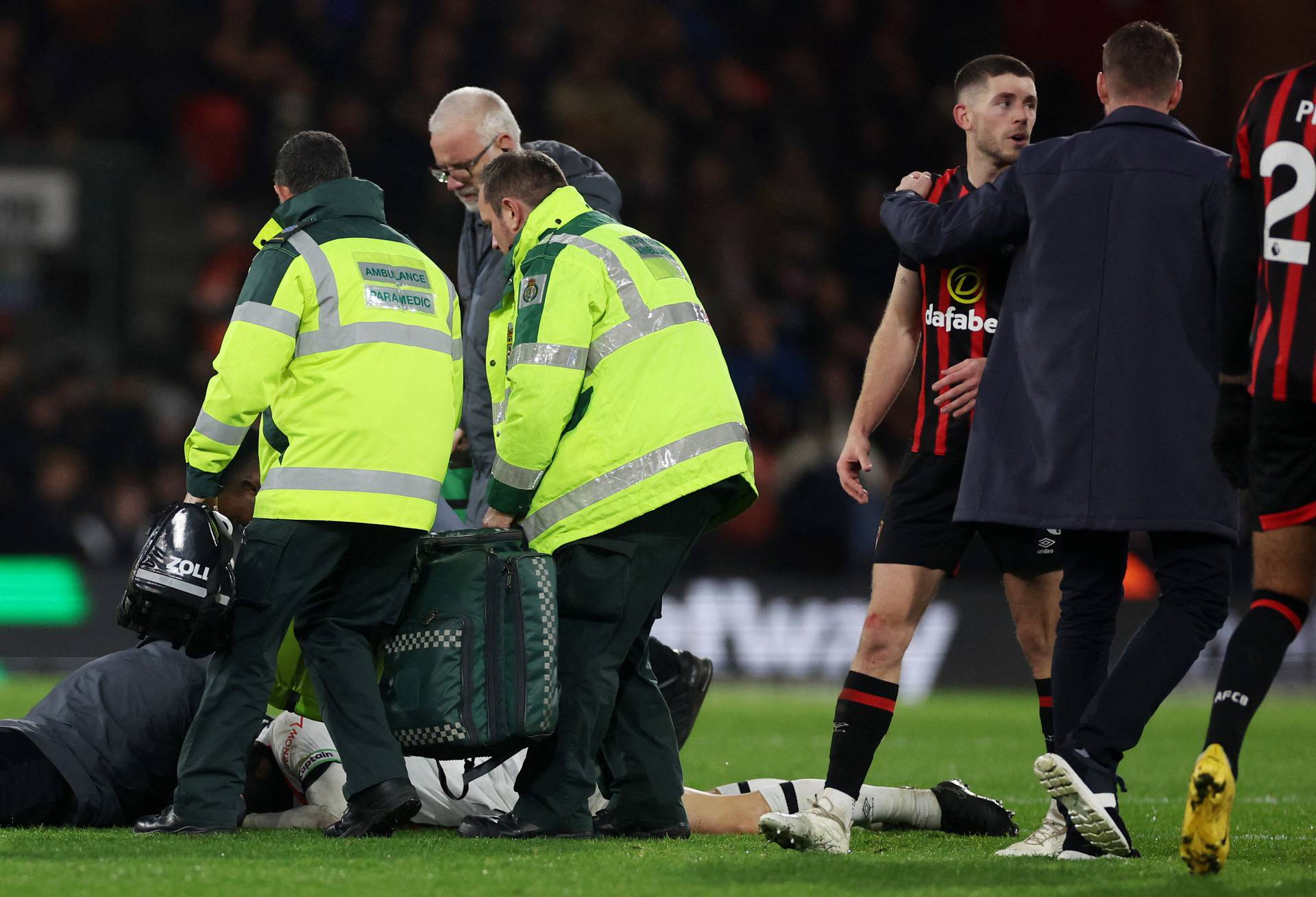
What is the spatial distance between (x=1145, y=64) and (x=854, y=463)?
1.40m

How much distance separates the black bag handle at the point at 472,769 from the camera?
5043mm

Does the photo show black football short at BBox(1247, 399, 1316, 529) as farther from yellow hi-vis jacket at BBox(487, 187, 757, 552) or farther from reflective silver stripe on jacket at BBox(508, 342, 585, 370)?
reflective silver stripe on jacket at BBox(508, 342, 585, 370)

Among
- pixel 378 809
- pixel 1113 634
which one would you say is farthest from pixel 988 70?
pixel 378 809

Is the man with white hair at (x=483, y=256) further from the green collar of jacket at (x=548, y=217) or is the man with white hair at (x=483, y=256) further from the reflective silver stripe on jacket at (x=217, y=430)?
the reflective silver stripe on jacket at (x=217, y=430)

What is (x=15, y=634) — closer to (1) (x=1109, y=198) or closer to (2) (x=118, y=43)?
(2) (x=118, y=43)

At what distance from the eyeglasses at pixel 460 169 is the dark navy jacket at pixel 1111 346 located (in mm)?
2308

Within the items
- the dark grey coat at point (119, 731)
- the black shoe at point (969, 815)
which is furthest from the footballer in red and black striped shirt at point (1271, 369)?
the dark grey coat at point (119, 731)

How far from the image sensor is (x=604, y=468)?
506cm

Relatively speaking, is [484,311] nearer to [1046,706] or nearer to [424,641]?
[424,641]

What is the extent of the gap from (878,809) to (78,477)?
9079mm

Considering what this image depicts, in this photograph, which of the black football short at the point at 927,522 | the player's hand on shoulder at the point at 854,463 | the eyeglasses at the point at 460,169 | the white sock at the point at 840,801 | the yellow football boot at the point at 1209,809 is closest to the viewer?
the yellow football boot at the point at 1209,809

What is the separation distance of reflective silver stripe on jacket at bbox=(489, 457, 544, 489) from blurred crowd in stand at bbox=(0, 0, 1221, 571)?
25.3 ft

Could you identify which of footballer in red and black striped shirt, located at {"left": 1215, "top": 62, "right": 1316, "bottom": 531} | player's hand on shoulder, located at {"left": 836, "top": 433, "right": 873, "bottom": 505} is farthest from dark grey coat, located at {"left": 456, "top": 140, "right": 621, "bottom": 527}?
footballer in red and black striped shirt, located at {"left": 1215, "top": 62, "right": 1316, "bottom": 531}

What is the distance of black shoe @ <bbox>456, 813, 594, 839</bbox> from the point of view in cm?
500
